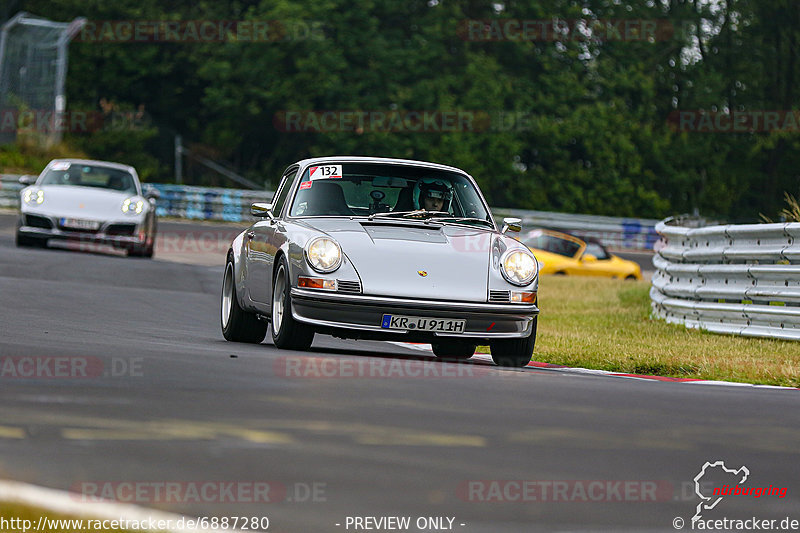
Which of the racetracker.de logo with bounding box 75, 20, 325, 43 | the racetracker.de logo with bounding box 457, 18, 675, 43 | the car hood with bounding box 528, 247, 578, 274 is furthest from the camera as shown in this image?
the racetracker.de logo with bounding box 457, 18, 675, 43

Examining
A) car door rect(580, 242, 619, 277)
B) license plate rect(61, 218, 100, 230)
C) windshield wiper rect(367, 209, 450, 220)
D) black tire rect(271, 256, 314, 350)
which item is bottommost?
car door rect(580, 242, 619, 277)

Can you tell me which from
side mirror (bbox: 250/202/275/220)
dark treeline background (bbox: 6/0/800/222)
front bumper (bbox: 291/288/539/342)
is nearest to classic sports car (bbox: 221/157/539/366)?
front bumper (bbox: 291/288/539/342)

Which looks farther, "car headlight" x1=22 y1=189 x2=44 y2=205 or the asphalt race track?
"car headlight" x1=22 y1=189 x2=44 y2=205

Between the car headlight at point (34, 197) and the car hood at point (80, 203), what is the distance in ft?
0.20

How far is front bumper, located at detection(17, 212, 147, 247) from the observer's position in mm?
21203

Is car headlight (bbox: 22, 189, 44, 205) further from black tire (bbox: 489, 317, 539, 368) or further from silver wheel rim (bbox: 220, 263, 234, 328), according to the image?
black tire (bbox: 489, 317, 539, 368)

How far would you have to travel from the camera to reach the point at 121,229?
21578mm

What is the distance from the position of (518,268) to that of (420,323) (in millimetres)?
827

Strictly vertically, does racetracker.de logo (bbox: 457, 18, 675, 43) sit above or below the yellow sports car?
above

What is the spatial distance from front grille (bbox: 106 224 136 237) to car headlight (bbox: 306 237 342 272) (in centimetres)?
1258

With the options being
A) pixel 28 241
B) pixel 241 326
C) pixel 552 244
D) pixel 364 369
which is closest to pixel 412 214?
pixel 241 326

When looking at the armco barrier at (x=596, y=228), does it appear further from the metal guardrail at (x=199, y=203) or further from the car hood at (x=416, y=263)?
the car hood at (x=416, y=263)

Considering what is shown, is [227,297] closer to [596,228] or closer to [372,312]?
[372,312]

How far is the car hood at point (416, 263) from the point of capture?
9336 millimetres
